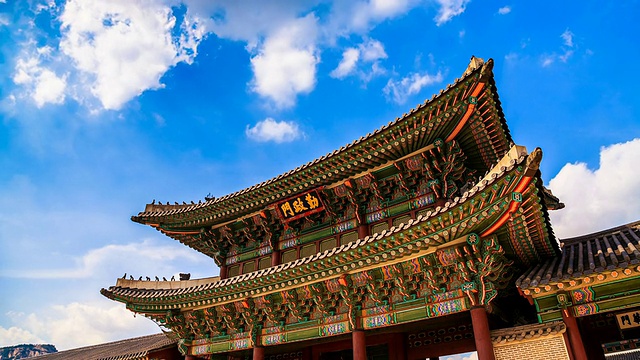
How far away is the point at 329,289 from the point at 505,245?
4879mm

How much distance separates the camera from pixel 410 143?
12.2 metres

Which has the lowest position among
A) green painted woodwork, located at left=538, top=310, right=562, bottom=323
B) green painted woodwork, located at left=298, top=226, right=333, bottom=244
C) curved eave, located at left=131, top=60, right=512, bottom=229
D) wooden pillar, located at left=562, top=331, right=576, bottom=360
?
wooden pillar, located at left=562, top=331, right=576, bottom=360

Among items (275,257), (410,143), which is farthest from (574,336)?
(275,257)

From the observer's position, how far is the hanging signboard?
14414 mm

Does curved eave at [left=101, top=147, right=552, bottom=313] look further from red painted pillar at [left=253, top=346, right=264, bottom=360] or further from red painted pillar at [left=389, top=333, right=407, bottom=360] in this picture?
red painted pillar at [left=389, top=333, right=407, bottom=360]

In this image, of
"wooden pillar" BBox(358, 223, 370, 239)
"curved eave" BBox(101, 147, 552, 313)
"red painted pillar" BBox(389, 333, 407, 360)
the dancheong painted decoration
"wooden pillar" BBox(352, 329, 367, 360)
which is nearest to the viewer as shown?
"curved eave" BBox(101, 147, 552, 313)

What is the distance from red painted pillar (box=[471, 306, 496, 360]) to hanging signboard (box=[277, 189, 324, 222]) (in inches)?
255

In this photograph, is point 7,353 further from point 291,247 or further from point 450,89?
point 450,89

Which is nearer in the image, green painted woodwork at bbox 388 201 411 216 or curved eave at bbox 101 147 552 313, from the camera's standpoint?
curved eave at bbox 101 147 552 313

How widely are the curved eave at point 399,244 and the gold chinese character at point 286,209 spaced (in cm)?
314

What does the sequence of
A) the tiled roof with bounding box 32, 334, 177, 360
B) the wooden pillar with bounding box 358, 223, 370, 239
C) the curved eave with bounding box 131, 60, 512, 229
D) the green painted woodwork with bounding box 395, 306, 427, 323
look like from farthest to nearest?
the tiled roof with bounding box 32, 334, 177, 360, the wooden pillar with bounding box 358, 223, 370, 239, the curved eave with bounding box 131, 60, 512, 229, the green painted woodwork with bounding box 395, 306, 427, 323

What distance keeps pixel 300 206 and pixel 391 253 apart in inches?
209

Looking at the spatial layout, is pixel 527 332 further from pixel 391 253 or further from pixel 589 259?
pixel 391 253

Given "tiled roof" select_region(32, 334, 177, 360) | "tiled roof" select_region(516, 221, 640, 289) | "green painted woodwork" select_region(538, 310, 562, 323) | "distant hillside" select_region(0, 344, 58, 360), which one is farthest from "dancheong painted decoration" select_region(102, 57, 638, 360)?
"distant hillside" select_region(0, 344, 58, 360)
